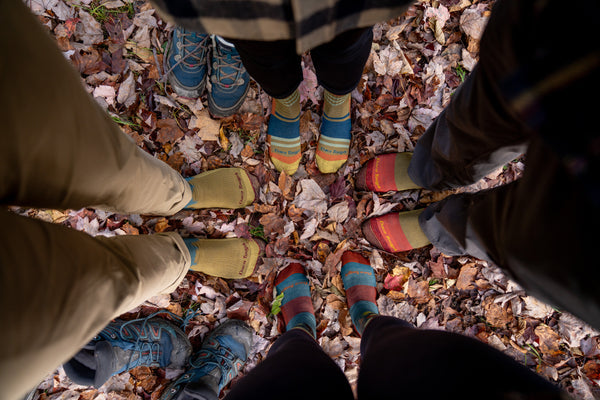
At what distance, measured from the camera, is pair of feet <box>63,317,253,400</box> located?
1520 mm

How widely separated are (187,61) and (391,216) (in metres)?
1.63

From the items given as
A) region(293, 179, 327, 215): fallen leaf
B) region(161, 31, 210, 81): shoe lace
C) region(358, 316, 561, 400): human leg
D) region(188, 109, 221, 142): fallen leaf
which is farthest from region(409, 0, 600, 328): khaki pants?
region(161, 31, 210, 81): shoe lace

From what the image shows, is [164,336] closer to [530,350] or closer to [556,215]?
[556,215]

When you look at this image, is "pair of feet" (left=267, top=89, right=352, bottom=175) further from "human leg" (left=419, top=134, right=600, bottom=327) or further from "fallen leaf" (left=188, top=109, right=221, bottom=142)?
"human leg" (left=419, top=134, right=600, bottom=327)

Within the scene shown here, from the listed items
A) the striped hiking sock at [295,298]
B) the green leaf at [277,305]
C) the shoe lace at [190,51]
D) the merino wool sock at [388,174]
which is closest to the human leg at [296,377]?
the striped hiking sock at [295,298]

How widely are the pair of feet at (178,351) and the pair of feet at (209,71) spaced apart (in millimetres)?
1396

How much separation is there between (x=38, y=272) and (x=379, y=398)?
2.85 feet

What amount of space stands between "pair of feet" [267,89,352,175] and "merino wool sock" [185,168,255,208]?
0.83 feet

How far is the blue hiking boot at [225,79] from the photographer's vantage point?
174 cm

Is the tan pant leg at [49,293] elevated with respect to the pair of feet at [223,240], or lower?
elevated

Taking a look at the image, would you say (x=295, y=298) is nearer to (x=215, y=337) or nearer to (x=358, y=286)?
(x=358, y=286)

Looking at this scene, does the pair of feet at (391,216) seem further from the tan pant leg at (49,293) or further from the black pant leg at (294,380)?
the tan pant leg at (49,293)

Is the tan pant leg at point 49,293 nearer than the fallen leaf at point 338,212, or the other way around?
the tan pant leg at point 49,293

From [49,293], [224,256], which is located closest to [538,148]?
[49,293]
